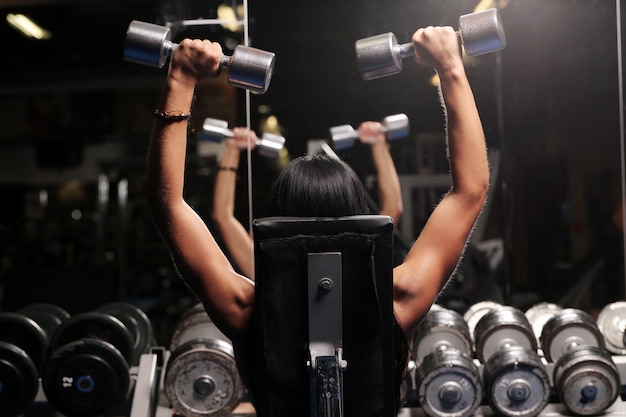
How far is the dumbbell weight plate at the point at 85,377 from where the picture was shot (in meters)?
2.52

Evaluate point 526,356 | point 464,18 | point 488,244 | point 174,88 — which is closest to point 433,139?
point 488,244

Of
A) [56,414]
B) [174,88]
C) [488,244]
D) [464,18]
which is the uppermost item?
[464,18]

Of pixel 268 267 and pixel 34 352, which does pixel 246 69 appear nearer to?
pixel 268 267

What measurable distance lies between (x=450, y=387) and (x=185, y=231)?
57.4 inches

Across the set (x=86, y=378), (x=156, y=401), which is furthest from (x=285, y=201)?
(x=156, y=401)

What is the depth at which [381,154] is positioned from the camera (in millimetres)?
3264

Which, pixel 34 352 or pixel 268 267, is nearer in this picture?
pixel 268 267

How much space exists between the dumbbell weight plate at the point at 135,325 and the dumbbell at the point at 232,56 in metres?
1.68

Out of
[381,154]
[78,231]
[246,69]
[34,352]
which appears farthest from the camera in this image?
[78,231]

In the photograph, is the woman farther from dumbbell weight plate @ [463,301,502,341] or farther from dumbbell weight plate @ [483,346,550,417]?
dumbbell weight plate @ [463,301,502,341]

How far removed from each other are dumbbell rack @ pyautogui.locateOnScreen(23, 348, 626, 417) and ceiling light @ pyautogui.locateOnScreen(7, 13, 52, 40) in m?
1.87

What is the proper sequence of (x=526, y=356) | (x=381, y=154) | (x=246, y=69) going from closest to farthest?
(x=246, y=69) < (x=526, y=356) < (x=381, y=154)

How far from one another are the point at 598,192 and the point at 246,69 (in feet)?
8.59

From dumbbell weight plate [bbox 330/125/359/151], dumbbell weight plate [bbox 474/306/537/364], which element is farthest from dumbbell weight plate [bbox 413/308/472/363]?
dumbbell weight plate [bbox 330/125/359/151]
